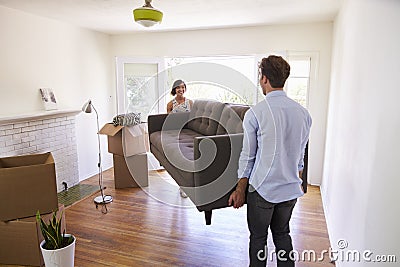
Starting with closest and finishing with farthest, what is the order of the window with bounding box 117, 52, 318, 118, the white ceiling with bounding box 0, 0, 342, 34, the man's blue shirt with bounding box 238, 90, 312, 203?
1. the man's blue shirt with bounding box 238, 90, 312, 203
2. the white ceiling with bounding box 0, 0, 342, 34
3. the window with bounding box 117, 52, 318, 118

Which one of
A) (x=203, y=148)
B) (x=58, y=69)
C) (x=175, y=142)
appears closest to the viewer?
(x=203, y=148)

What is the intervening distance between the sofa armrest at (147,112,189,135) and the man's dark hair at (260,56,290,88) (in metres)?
2.64

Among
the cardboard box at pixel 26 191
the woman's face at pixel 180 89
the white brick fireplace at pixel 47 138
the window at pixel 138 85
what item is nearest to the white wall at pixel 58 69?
the white brick fireplace at pixel 47 138

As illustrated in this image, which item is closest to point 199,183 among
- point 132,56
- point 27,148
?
point 27,148

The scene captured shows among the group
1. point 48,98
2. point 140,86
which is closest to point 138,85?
point 140,86

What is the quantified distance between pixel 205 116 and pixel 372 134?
2.43 meters

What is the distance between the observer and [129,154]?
3932 mm

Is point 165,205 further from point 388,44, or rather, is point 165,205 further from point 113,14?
point 388,44

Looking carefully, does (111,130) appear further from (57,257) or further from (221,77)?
(221,77)

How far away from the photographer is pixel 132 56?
4.79 meters

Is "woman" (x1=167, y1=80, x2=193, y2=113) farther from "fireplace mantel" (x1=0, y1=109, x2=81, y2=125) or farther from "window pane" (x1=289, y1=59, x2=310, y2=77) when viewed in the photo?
"window pane" (x1=289, y1=59, x2=310, y2=77)

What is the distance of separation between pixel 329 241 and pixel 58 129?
10.9 feet

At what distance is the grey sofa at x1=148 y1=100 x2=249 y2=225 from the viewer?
2.23 meters

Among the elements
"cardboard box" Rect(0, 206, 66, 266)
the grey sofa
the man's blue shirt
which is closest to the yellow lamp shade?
the grey sofa
